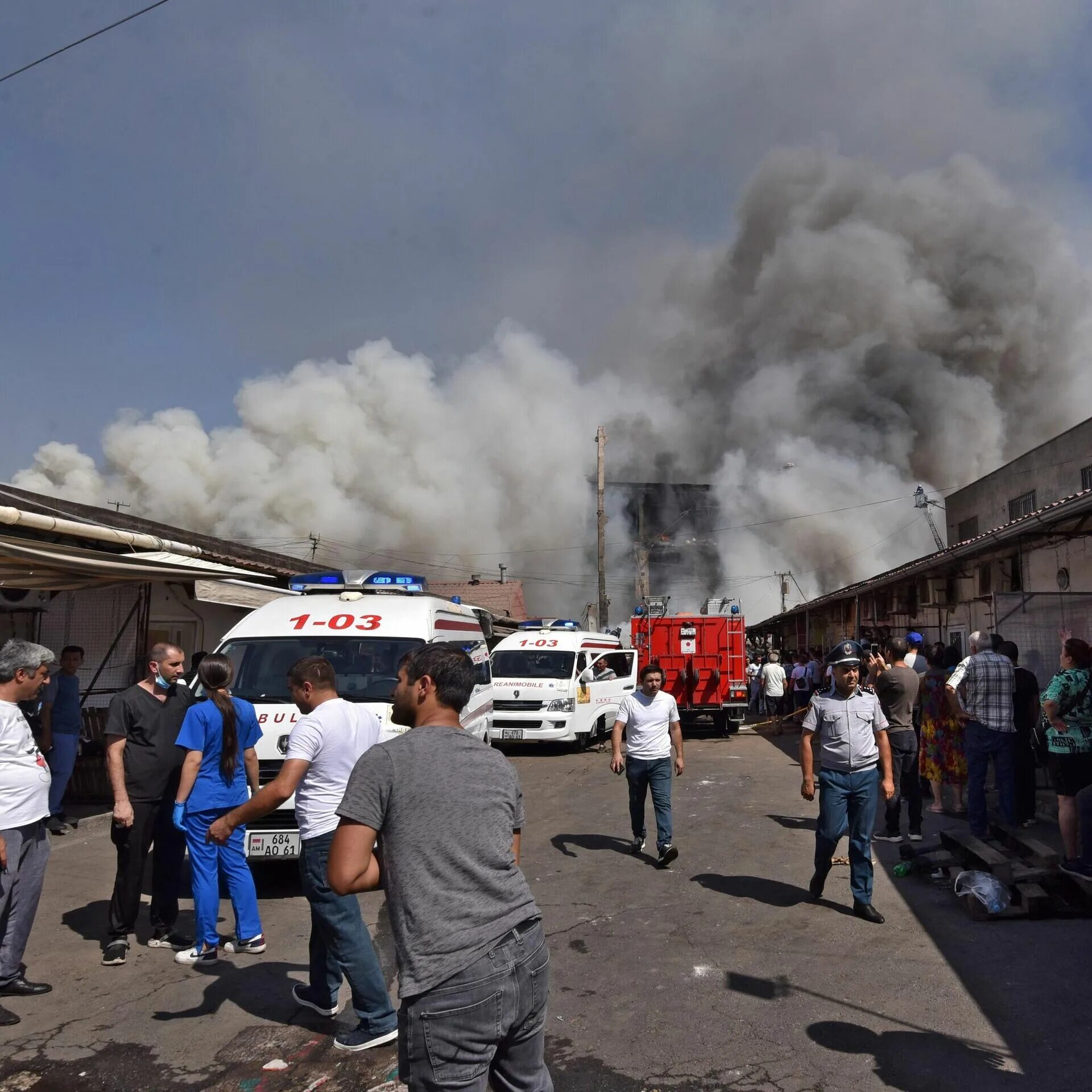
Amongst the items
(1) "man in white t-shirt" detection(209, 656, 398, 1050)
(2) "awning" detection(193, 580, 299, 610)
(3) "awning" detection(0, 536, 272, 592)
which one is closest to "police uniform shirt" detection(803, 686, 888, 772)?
(1) "man in white t-shirt" detection(209, 656, 398, 1050)

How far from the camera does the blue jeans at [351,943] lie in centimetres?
346

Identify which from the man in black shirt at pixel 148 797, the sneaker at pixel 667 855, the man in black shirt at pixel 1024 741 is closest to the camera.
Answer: the man in black shirt at pixel 148 797

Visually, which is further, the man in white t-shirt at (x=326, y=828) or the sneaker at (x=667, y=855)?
the sneaker at (x=667, y=855)

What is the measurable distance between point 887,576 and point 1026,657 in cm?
670

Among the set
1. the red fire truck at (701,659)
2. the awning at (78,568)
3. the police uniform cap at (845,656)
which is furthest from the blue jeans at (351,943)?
the red fire truck at (701,659)

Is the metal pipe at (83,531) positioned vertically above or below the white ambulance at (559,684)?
above

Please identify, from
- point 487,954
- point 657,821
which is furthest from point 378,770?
point 657,821

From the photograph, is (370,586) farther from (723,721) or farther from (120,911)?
(723,721)

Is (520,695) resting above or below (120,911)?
above

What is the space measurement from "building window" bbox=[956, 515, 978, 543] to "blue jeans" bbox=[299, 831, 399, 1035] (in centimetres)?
2594

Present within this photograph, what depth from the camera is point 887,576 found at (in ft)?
49.7

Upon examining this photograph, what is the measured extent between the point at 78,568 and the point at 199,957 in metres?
4.00

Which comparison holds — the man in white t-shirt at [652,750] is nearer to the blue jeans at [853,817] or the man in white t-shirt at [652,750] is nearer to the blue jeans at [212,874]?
the blue jeans at [853,817]

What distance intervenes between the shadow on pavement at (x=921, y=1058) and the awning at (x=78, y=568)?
20.2 feet
